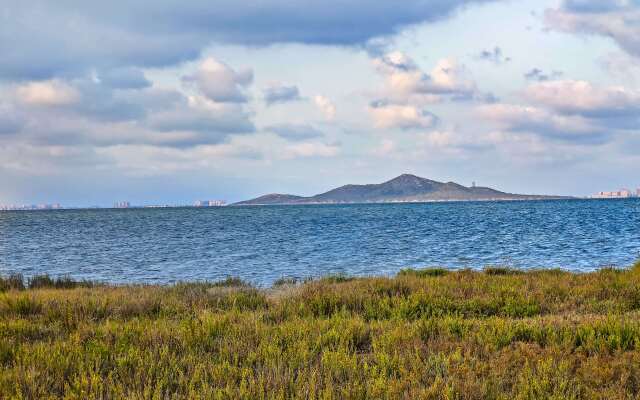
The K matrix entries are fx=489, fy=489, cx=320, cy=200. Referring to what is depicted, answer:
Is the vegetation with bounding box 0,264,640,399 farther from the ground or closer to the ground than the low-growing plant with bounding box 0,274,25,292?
farther from the ground

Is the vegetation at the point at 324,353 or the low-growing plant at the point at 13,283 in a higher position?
the vegetation at the point at 324,353

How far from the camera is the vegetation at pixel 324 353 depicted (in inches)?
219

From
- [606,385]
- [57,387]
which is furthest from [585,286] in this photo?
[57,387]

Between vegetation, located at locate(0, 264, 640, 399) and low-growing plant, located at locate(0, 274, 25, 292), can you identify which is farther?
low-growing plant, located at locate(0, 274, 25, 292)

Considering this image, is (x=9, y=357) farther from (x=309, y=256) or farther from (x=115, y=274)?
(x=309, y=256)

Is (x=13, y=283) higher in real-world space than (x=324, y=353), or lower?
lower

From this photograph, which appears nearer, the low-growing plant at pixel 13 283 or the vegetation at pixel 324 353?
the vegetation at pixel 324 353

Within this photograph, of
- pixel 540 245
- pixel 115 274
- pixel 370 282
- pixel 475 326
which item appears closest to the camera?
pixel 475 326

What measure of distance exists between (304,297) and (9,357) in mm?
7013

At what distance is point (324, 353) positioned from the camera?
6812 mm

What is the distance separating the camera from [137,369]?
20.7 feet

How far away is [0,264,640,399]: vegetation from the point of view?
556 centimetres

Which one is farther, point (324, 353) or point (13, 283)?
point (13, 283)

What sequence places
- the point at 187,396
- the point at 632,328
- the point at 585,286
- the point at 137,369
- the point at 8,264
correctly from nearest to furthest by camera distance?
the point at 187,396, the point at 137,369, the point at 632,328, the point at 585,286, the point at 8,264
